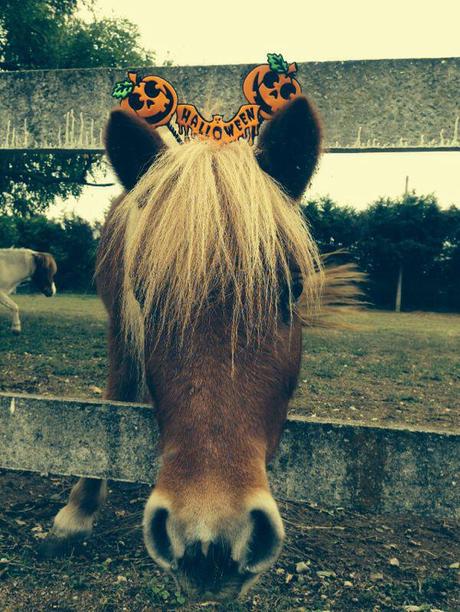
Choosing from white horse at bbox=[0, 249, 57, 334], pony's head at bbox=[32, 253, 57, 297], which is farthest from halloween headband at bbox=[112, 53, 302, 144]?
pony's head at bbox=[32, 253, 57, 297]

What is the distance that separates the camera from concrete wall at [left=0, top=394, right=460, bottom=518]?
1.39m

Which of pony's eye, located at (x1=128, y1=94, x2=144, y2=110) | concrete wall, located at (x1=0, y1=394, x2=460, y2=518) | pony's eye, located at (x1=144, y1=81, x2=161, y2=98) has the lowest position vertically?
concrete wall, located at (x1=0, y1=394, x2=460, y2=518)

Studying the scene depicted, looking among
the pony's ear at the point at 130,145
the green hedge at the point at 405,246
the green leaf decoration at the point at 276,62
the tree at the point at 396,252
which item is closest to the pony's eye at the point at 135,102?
the pony's ear at the point at 130,145

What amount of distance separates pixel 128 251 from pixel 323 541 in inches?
76.0

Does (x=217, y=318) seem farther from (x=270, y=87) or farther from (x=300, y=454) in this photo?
(x=270, y=87)

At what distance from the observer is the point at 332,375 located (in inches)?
279

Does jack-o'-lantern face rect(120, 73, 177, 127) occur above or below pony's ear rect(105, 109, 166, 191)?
above

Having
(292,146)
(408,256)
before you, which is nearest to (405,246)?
(408,256)

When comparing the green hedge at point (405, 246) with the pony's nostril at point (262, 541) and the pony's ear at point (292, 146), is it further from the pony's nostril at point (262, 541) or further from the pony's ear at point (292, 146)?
the pony's nostril at point (262, 541)

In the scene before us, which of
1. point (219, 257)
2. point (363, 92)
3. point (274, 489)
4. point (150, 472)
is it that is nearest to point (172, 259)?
point (219, 257)

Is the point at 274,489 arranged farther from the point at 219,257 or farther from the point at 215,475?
the point at 219,257

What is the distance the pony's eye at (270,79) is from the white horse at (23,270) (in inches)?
360

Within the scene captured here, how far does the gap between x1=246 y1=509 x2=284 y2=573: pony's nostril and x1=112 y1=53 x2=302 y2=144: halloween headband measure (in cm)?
163

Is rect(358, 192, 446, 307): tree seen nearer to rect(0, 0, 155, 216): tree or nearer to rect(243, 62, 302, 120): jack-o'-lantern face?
rect(0, 0, 155, 216): tree
